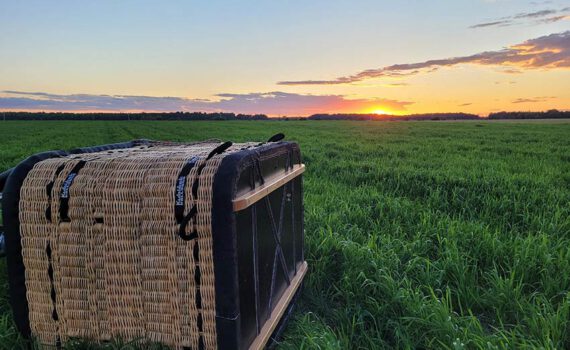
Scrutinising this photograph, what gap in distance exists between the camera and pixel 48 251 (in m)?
2.18

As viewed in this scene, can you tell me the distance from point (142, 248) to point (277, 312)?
0.93 meters

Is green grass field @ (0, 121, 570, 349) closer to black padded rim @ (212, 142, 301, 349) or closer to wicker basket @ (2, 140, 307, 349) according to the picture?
wicker basket @ (2, 140, 307, 349)

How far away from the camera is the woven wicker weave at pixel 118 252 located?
1.97 meters

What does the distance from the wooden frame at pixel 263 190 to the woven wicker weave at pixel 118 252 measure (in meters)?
0.14

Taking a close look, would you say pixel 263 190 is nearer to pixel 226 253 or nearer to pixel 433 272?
pixel 226 253

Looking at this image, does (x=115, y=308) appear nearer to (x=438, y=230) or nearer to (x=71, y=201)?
(x=71, y=201)

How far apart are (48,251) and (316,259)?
2108mm

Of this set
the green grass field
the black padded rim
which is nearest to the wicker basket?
the black padded rim

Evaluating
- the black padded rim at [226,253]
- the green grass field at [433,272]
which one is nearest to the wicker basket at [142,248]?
the black padded rim at [226,253]

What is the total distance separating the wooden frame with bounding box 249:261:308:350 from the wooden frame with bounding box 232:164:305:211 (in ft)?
2.39

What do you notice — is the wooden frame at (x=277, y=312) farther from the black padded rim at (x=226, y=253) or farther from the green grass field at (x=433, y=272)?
the black padded rim at (x=226, y=253)

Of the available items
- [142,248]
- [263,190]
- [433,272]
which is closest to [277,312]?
[263,190]

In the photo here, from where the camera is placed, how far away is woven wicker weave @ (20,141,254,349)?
1974 mm

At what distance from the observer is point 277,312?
2.53 m
